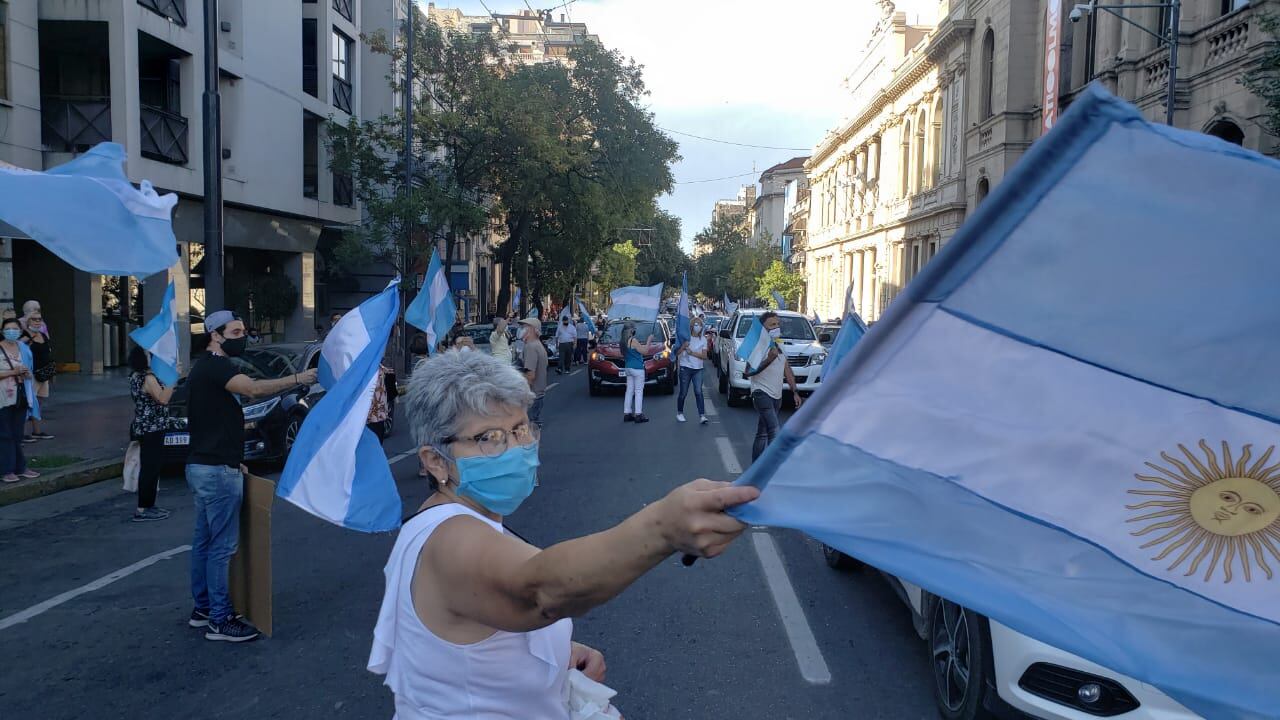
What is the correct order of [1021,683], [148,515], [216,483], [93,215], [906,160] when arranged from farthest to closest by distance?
[906,160], [148,515], [93,215], [216,483], [1021,683]

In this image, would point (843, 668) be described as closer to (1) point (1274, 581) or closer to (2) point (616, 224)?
(1) point (1274, 581)

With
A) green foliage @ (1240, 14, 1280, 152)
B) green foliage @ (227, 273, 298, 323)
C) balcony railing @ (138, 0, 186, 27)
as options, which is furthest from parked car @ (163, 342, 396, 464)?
green foliage @ (227, 273, 298, 323)

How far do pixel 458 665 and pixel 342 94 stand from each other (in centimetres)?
3112

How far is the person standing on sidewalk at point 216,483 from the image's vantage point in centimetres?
546

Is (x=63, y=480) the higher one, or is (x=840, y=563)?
(x=840, y=563)

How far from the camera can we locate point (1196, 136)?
4.27 ft

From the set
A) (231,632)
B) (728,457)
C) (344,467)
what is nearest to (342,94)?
(728,457)

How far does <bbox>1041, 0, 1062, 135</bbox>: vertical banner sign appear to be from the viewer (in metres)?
26.7

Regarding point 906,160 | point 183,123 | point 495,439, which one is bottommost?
point 495,439

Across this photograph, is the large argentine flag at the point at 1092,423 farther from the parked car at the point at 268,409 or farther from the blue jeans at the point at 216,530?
the parked car at the point at 268,409

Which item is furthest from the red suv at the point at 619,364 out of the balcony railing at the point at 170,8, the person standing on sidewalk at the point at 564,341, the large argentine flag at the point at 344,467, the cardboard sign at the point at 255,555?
the large argentine flag at the point at 344,467

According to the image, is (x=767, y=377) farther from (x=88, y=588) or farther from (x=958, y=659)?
(x=88, y=588)

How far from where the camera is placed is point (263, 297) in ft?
89.3

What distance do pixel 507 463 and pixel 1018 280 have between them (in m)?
1.21
